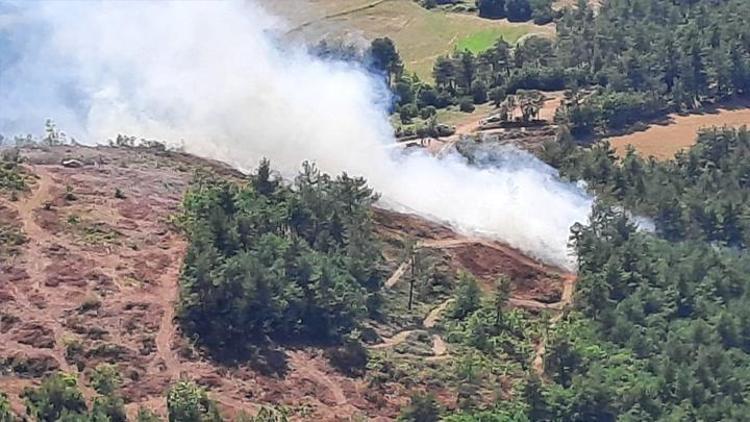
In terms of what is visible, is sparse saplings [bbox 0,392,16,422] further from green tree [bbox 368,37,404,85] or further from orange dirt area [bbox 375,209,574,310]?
green tree [bbox 368,37,404,85]

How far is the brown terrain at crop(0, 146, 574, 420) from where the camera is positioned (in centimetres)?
6069

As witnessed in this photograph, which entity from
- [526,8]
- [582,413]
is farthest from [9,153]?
[526,8]

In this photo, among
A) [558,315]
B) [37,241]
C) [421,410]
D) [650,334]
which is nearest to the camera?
[421,410]

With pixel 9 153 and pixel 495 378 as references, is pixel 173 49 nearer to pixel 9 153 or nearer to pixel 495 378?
pixel 9 153

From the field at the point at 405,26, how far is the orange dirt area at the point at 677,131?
18.9 m

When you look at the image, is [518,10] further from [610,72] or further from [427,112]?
[427,112]

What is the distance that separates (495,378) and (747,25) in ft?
193

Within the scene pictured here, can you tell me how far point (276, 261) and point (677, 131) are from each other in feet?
147

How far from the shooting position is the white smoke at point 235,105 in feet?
264

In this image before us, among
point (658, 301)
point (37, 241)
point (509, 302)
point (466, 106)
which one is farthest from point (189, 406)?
point (466, 106)

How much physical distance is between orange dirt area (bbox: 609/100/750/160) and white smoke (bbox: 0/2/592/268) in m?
14.5

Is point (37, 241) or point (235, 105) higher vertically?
point (235, 105)

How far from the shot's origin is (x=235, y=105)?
8881 cm

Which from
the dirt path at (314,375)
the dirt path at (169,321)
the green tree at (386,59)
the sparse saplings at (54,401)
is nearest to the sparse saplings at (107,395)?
the sparse saplings at (54,401)
